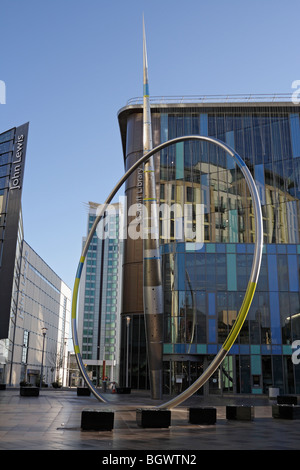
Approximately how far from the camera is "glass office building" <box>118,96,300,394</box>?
47.7 meters

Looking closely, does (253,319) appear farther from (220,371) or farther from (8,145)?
(8,145)

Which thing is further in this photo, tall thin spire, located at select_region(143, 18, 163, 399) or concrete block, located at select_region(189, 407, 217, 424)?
tall thin spire, located at select_region(143, 18, 163, 399)

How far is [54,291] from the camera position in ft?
377

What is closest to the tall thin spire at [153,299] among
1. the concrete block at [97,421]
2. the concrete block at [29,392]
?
the concrete block at [29,392]

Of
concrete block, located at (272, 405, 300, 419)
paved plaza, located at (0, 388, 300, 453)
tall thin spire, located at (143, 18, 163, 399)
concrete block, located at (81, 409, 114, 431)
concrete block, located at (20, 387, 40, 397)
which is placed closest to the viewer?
paved plaza, located at (0, 388, 300, 453)

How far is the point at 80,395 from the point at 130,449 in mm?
30104

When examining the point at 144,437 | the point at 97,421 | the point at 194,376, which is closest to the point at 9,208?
the point at 194,376

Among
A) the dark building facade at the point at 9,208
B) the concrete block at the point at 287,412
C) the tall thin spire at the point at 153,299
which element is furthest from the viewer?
the dark building facade at the point at 9,208

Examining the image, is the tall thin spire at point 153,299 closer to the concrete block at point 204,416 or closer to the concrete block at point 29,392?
the concrete block at point 29,392

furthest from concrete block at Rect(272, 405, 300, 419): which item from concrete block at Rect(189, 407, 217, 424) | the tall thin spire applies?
the tall thin spire

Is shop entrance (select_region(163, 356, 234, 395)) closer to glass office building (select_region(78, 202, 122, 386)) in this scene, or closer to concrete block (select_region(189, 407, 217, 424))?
concrete block (select_region(189, 407, 217, 424))

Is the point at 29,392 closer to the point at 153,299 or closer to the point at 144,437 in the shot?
the point at 153,299

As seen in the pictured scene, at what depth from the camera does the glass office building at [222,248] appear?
156ft

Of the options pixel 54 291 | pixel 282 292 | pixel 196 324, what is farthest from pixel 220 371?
pixel 54 291
